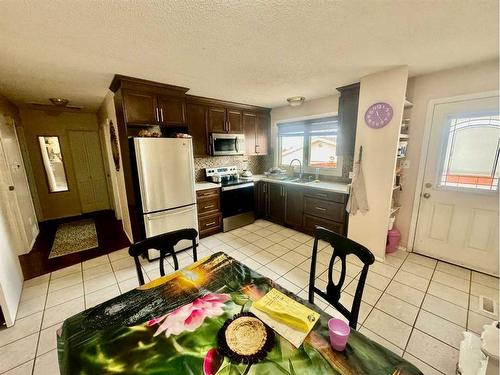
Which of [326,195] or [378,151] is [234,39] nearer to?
[378,151]

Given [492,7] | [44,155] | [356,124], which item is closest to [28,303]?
[44,155]

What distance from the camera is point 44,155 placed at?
4227 millimetres

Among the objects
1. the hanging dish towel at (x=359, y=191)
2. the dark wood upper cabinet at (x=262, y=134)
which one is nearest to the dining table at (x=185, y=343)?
the hanging dish towel at (x=359, y=191)

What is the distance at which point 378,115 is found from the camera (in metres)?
2.52

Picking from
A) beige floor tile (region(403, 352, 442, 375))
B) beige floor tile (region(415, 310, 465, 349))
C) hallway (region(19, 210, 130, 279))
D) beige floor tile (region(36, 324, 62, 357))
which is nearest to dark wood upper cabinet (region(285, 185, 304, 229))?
Answer: beige floor tile (region(415, 310, 465, 349))

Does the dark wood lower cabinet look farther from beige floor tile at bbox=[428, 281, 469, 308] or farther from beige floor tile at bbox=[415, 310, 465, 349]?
beige floor tile at bbox=[415, 310, 465, 349]

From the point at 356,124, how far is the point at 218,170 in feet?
8.09

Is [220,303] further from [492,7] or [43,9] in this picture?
[492,7]

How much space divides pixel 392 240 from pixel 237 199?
2.45 meters

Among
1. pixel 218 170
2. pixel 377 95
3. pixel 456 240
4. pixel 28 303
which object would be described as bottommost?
pixel 28 303

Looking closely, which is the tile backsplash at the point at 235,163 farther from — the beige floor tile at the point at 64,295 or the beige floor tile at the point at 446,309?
the beige floor tile at the point at 446,309

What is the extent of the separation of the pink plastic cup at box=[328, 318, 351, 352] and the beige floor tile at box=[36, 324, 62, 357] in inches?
83.2

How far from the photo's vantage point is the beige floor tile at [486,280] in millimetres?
2215

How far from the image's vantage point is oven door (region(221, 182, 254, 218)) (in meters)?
3.66
